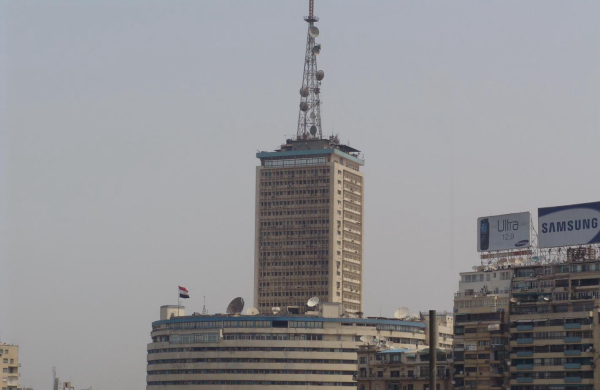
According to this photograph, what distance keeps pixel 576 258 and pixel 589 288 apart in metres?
8.28

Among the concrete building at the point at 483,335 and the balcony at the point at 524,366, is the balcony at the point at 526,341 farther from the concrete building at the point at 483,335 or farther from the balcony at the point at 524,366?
the concrete building at the point at 483,335

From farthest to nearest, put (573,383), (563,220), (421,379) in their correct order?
1. (421,379)
2. (563,220)
3. (573,383)

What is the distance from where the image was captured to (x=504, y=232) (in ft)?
625

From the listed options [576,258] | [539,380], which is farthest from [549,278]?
[539,380]

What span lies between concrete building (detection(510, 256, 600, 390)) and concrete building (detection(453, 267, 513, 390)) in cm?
330

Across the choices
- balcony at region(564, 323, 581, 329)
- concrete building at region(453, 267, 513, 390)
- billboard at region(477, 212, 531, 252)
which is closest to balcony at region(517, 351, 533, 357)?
concrete building at region(453, 267, 513, 390)

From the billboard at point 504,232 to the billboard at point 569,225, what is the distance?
397cm

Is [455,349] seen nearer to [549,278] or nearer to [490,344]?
[490,344]

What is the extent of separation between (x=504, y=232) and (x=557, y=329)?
22833 mm

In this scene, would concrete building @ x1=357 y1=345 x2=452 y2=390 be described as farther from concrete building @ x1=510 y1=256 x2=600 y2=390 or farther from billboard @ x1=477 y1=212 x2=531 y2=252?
billboard @ x1=477 y1=212 x2=531 y2=252

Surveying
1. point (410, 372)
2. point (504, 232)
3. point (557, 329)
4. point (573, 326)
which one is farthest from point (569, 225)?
point (410, 372)

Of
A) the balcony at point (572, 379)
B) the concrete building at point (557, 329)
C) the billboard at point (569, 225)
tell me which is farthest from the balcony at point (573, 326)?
the billboard at point (569, 225)

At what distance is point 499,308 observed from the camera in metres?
184

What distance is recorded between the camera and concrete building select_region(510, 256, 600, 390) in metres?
168
